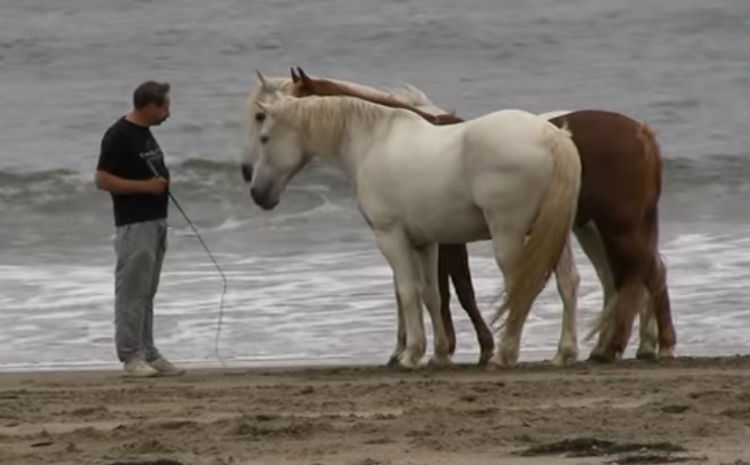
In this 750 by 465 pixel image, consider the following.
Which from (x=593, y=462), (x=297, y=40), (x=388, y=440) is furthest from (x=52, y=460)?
(x=297, y=40)

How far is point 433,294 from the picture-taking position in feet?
33.3

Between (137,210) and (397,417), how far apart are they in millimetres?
2831

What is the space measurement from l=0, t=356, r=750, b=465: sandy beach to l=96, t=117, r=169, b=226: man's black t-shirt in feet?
2.95

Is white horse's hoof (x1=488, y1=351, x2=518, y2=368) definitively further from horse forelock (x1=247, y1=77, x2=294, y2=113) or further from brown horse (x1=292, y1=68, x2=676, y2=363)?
horse forelock (x1=247, y1=77, x2=294, y2=113)

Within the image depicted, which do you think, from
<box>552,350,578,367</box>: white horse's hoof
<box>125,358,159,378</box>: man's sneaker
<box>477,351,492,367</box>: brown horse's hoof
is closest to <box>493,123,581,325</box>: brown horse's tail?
<box>552,350,578,367</box>: white horse's hoof

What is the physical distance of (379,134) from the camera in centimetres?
1001

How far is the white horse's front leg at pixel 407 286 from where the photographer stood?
989 cm

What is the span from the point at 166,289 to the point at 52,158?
24.7ft

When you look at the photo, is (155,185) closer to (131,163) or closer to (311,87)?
(131,163)

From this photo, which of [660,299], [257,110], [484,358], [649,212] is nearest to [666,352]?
[660,299]

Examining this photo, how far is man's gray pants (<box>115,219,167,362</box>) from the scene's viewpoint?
1016cm

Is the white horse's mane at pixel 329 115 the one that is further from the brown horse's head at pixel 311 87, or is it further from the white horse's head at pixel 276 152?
the brown horse's head at pixel 311 87

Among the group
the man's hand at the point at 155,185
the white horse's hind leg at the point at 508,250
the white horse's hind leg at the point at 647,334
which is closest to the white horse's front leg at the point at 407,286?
the white horse's hind leg at the point at 508,250

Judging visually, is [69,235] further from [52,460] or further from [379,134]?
[52,460]
